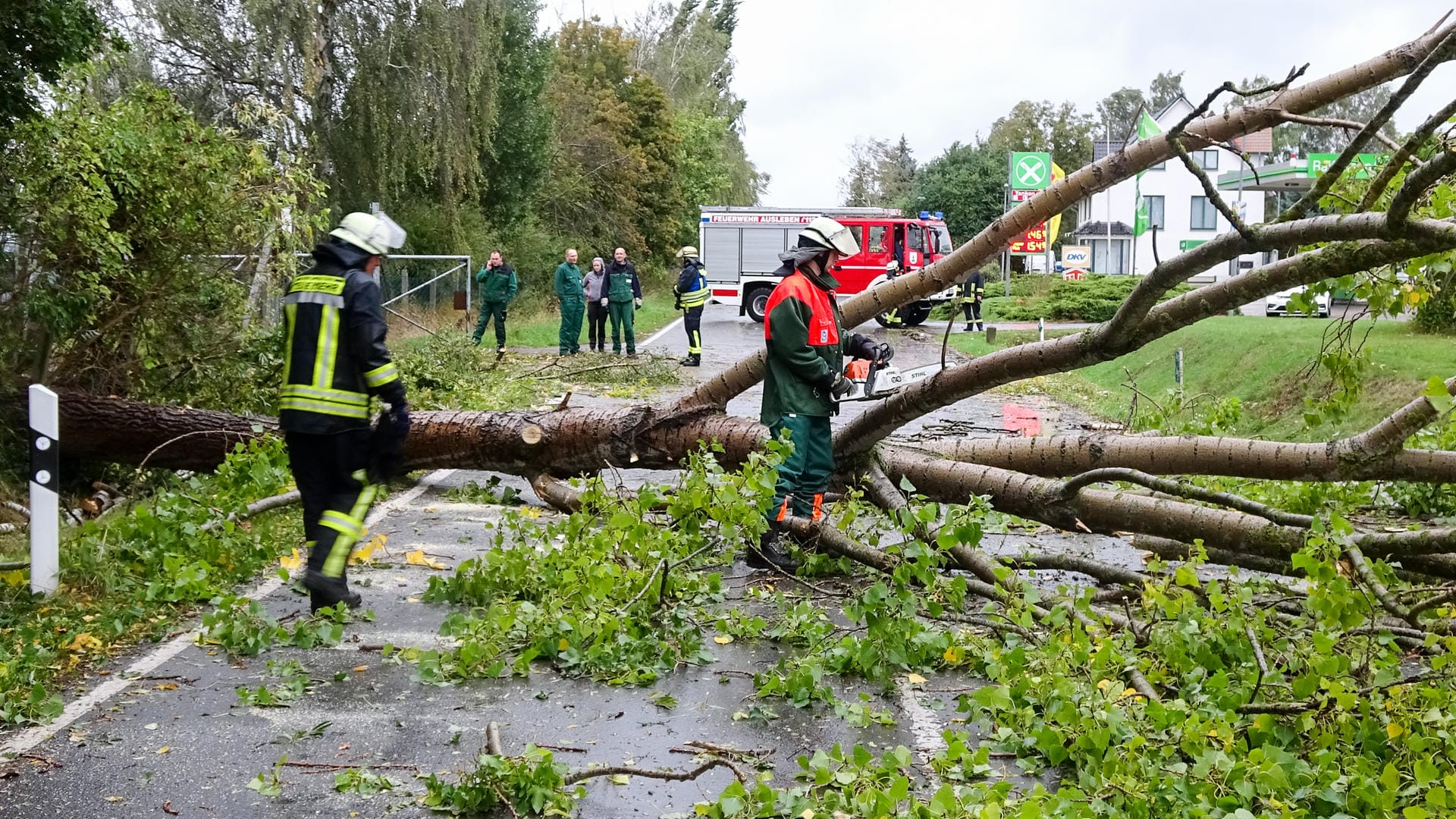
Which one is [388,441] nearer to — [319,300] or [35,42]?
[319,300]

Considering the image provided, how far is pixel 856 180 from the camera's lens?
7875 centimetres

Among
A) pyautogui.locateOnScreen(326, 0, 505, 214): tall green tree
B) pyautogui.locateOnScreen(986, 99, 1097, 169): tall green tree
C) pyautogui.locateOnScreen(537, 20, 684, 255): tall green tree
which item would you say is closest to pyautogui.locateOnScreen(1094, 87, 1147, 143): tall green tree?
pyautogui.locateOnScreen(986, 99, 1097, 169): tall green tree

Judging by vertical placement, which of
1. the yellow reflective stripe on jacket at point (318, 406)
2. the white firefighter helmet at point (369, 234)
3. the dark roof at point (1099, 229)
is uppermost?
the dark roof at point (1099, 229)

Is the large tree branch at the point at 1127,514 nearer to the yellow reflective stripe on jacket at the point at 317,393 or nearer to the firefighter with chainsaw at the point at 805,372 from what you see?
the firefighter with chainsaw at the point at 805,372

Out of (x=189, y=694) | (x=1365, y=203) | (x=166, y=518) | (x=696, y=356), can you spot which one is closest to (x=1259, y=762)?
(x=1365, y=203)

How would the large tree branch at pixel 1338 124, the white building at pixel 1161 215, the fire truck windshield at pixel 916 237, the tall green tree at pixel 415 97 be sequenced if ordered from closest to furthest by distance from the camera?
the large tree branch at pixel 1338 124 < the tall green tree at pixel 415 97 < the fire truck windshield at pixel 916 237 < the white building at pixel 1161 215

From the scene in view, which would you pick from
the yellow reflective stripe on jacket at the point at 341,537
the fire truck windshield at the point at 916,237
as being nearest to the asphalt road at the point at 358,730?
the yellow reflective stripe on jacket at the point at 341,537

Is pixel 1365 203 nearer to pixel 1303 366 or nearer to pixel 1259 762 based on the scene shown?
pixel 1259 762

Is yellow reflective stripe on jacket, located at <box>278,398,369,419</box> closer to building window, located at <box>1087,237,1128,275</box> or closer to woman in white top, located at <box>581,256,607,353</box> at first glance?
woman in white top, located at <box>581,256,607,353</box>

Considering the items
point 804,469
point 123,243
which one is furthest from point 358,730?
point 123,243

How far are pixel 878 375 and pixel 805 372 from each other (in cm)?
80

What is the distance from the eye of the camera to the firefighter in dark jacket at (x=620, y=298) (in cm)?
2181

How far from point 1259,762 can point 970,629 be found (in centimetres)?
217

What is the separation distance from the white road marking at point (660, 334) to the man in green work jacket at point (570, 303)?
4271 mm
